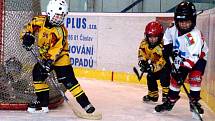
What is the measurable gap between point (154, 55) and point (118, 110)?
0.74m

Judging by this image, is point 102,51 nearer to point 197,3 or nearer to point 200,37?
point 197,3

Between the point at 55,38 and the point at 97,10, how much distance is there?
3660 millimetres

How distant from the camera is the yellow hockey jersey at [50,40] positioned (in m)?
3.92

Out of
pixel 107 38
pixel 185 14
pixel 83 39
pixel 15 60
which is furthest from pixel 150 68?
pixel 83 39

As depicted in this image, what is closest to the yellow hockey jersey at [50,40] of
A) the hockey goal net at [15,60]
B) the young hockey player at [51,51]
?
the young hockey player at [51,51]

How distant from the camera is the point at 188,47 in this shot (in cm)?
400

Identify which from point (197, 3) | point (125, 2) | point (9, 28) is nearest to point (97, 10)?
point (125, 2)

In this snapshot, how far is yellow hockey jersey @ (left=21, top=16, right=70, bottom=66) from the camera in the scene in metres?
3.92

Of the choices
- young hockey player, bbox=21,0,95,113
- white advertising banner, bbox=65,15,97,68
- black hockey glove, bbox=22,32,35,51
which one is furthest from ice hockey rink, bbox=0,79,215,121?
white advertising banner, bbox=65,15,97,68

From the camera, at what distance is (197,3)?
6.72 m

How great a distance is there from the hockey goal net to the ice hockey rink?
0.17m

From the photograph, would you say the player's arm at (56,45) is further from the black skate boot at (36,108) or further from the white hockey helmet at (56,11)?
the black skate boot at (36,108)

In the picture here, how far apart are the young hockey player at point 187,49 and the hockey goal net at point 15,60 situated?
1.08 meters

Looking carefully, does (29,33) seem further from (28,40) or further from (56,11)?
(56,11)
